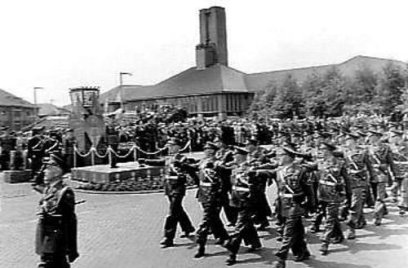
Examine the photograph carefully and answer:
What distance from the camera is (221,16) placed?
8700 centimetres

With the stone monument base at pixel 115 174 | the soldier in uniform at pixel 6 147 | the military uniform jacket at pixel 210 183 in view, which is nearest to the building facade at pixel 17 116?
the soldier in uniform at pixel 6 147

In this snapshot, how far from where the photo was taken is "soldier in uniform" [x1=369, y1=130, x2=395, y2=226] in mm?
10094

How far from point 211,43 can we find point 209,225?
84.7 m

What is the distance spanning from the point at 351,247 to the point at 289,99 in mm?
51366

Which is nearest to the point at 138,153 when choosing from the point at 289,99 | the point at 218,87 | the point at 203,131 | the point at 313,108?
the point at 203,131

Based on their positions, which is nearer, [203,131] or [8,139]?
[8,139]

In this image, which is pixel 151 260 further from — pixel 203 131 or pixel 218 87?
pixel 218 87

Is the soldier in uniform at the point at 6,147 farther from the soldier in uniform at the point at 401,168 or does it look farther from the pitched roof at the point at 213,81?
the pitched roof at the point at 213,81

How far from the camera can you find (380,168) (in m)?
10.2

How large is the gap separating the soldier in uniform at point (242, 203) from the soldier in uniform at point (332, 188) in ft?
3.57

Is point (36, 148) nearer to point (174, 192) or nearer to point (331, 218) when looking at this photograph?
point (174, 192)

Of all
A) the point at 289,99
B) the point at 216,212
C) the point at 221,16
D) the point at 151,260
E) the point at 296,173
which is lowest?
the point at 151,260

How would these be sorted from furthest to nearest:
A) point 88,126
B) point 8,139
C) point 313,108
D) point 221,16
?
point 221,16 → point 313,108 → point 8,139 → point 88,126

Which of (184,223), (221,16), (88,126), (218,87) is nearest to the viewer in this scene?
(184,223)
